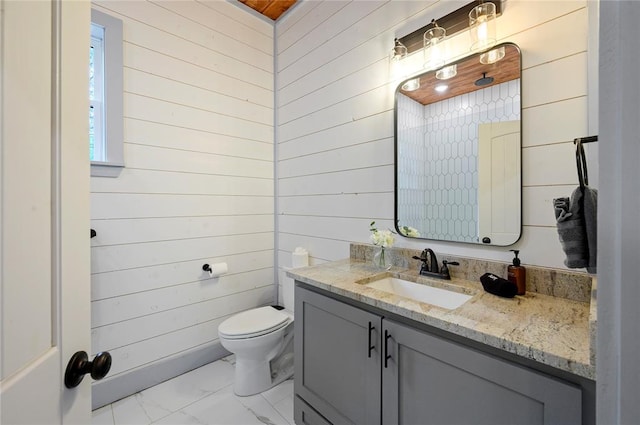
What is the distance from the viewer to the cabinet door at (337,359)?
1.19 meters

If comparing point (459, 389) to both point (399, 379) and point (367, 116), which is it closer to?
point (399, 379)

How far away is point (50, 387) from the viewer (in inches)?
19.3

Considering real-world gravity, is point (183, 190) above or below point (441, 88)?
below

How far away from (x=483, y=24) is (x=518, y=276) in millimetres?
1203

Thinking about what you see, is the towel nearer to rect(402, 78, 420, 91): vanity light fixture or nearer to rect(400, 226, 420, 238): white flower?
rect(400, 226, 420, 238): white flower

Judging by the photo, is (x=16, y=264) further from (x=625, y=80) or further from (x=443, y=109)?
(x=443, y=109)

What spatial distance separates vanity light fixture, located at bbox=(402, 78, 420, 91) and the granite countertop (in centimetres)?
111

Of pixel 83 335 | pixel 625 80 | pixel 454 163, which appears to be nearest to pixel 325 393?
pixel 83 335

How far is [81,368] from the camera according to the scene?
568 mm

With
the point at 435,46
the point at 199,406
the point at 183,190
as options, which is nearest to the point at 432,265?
the point at 435,46

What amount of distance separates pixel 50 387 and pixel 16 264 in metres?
0.24

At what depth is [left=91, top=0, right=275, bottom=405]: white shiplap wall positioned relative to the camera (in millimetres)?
1849

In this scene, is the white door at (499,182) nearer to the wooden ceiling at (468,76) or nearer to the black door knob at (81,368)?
A: the wooden ceiling at (468,76)

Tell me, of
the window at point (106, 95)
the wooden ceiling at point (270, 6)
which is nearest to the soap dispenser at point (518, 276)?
the window at point (106, 95)
